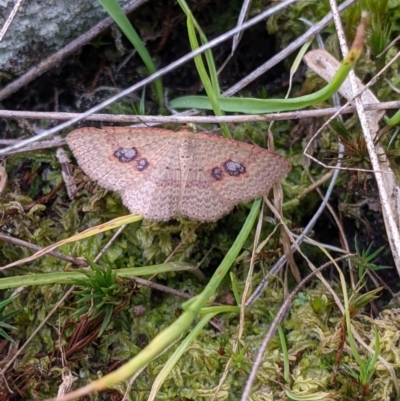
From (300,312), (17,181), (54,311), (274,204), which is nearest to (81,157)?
(17,181)

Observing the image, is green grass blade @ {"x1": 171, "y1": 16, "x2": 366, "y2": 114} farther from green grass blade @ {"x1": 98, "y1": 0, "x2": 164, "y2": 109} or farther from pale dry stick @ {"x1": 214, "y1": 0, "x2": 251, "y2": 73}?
pale dry stick @ {"x1": 214, "y1": 0, "x2": 251, "y2": 73}

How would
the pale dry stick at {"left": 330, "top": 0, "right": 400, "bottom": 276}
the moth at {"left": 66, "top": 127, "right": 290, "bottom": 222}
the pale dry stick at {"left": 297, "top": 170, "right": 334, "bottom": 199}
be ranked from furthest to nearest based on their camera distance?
the pale dry stick at {"left": 297, "top": 170, "right": 334, "bottom": 199}, the moth at {"left": 66, "top": 127, "right": 290, "bottom": 222}, the pale dry stick at {"left": 330, "top": 0, "right": 400, "bottom": 276}

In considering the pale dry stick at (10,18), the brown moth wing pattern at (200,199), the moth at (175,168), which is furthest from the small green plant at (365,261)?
the pale dry stick at (10,18)

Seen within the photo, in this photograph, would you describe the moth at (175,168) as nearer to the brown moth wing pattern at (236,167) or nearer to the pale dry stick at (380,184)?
the brown moth wing pattern at (236,167)

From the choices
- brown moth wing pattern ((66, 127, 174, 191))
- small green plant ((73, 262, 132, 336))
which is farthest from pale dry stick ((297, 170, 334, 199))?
small green plant ((73, 262, 132, 336))

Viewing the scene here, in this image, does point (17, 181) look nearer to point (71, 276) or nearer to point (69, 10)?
point (71, 276)

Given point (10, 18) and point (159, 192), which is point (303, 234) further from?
point (10, 18)

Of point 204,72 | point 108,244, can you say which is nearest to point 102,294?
point 108,244
